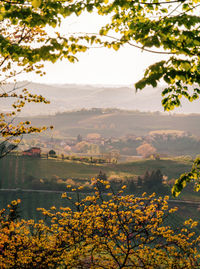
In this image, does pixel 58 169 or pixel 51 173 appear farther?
pixel 58 169

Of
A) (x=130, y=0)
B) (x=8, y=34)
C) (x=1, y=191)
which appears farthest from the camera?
(x=1, y=191)

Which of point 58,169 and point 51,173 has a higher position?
point 58,169

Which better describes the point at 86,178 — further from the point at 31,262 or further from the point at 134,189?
the point at 31,262

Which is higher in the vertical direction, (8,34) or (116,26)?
(8,34)

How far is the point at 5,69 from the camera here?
14.9 m

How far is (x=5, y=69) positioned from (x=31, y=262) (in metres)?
13.4

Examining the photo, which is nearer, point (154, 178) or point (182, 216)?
point (182, 216)

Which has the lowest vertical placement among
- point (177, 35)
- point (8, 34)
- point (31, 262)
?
point (31, 262)

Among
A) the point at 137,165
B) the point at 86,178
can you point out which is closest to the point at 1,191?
the point at 86,178

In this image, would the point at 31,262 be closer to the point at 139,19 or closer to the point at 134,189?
the point at 139,19

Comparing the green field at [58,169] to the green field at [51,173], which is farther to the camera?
the green field at [58,169]

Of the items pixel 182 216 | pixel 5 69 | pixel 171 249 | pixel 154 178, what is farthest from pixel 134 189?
pixel 5 69

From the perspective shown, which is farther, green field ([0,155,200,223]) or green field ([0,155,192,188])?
green field ([0,155,192,188])

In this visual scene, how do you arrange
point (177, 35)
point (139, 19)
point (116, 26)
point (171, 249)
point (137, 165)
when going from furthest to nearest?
1. point (137, 165)
2. point (171, 249)
3. point (116, 26)
4. point (139, 19)
5. point (177, 35)
